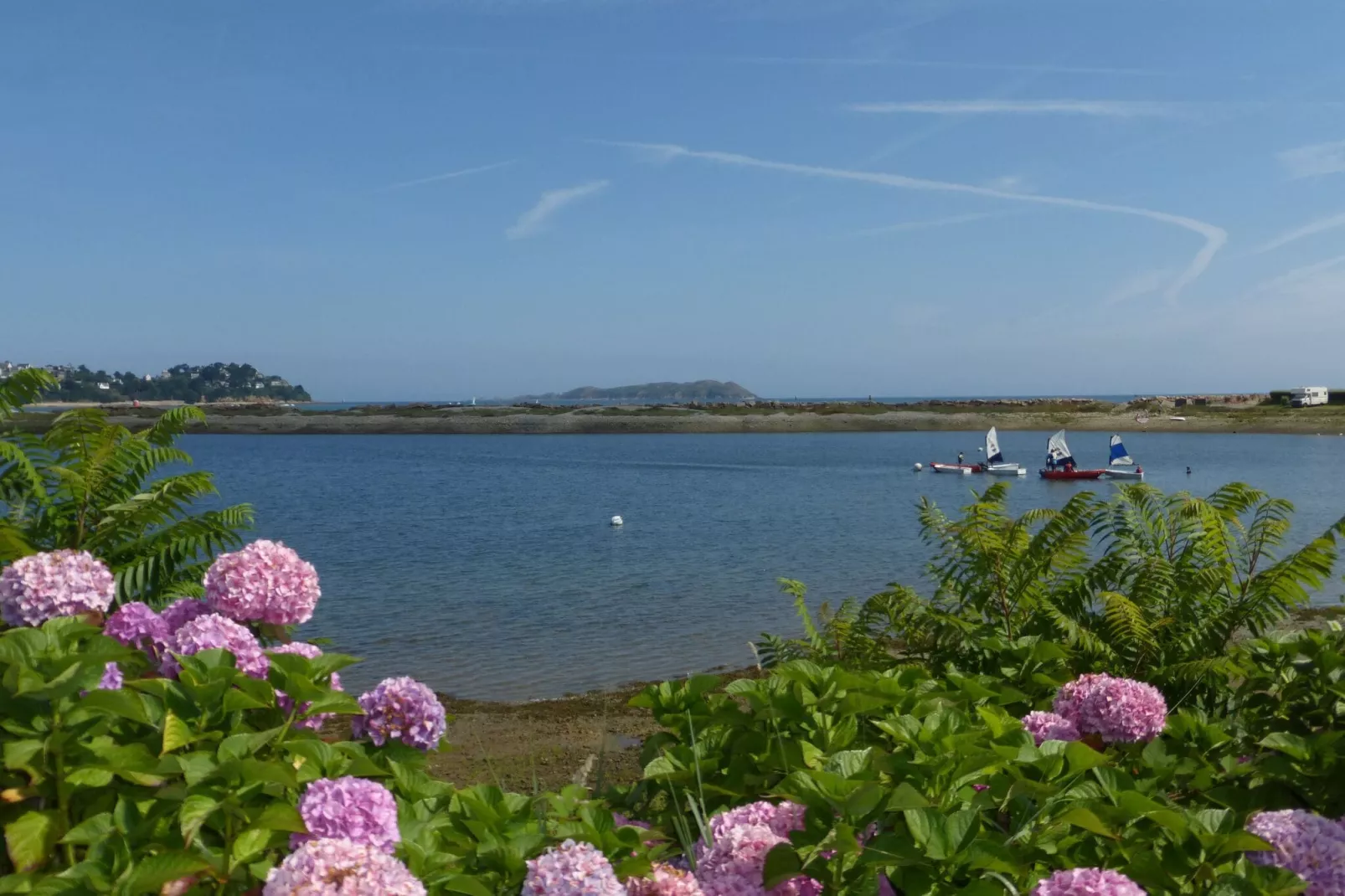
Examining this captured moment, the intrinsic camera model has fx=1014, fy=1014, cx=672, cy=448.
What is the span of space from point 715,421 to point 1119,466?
62.2 m

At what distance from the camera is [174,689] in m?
2.33

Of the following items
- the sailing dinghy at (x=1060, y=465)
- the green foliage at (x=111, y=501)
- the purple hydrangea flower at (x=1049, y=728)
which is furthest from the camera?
the sailing dinghy at (x=1060, y=465)

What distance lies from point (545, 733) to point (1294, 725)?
29.1 ft

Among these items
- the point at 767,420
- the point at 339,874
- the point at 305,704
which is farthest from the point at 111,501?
the point at 767,420

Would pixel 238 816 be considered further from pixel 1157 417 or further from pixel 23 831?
pixel 1157 417

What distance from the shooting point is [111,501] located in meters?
6.24

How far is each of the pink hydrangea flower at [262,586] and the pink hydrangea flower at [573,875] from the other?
4.52ft

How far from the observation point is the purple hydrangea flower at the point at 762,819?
2217 millimetres

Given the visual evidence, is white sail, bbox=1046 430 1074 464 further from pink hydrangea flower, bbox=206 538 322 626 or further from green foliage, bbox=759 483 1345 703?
pink hydrangea flower, bbox=206 538 322 626

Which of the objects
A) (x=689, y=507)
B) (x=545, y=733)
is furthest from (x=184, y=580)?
(x=689, y=507)

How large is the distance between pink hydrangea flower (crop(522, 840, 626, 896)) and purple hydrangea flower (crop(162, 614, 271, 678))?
114 cm

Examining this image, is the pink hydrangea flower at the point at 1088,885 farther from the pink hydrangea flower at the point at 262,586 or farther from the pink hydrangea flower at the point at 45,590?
the pink hydrangea flower at the point at 45,590

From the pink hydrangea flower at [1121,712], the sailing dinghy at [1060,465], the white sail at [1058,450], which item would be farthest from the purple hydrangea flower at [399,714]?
the white sail at [1058,450]

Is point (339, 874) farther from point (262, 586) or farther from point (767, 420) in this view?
point (767, 420)
